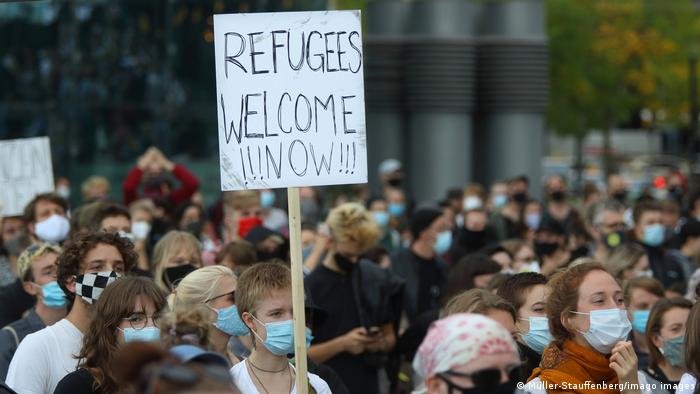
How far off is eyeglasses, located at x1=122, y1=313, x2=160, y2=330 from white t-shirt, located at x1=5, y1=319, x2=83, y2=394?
36 cm

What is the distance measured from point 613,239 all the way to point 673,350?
17.2 ft

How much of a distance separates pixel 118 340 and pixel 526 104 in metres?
21.1

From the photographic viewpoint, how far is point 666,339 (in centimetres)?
751

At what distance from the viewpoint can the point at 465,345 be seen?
404 centimetres

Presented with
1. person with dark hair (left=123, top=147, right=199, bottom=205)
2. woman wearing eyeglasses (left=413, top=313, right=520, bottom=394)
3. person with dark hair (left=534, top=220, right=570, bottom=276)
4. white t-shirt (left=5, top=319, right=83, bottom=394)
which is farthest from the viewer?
person with dark hair (left=123, top=147, right=199, bottom=205)

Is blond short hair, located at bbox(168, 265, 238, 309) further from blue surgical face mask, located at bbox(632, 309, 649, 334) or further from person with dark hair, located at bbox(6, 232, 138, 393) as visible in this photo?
blue surgical face mask, located at bbox(632, 309, 649, 334)

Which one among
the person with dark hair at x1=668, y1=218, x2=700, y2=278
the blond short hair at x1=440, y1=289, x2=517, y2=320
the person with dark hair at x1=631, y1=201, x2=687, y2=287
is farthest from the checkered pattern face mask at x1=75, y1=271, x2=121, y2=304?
the person with dark hair at x1=668, y1=218, x2=700, y2=278

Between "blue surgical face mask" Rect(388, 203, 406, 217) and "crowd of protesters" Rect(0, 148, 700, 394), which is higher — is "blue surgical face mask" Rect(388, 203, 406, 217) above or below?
below

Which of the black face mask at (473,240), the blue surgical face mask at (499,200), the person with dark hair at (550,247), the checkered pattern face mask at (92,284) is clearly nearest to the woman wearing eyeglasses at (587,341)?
the checkered pattern face mask at (92,284)

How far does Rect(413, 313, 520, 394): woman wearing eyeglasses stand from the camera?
4.02 m

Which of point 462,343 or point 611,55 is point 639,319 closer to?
point 462,343

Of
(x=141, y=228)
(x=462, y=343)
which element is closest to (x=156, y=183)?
(x=141, y=228)

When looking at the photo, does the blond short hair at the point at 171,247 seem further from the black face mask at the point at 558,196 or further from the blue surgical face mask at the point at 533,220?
the black face mask at the point at 558,196

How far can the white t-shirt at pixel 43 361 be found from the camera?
6039 millimetres
